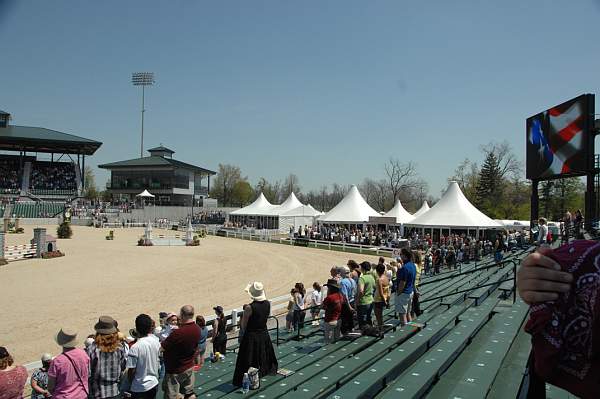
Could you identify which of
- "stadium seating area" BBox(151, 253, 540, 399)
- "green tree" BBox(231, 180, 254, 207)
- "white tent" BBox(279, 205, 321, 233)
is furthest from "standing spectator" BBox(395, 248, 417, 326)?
"green tree" BBox(231, 180, 254, 207)

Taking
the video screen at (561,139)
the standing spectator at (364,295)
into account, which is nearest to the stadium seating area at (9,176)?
the standing spectator at (364,295)

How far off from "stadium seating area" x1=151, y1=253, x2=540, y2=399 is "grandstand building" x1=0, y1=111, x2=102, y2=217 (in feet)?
187

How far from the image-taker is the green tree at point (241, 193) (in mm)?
94000

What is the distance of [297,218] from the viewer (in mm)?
46438

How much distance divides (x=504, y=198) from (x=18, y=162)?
227 ft

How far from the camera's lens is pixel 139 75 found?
91.6m

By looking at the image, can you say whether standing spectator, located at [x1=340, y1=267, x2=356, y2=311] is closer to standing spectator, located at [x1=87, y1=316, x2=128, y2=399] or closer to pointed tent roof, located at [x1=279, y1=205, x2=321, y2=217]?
standing spectator, located at [x1=87, y1=316, x2=128, y2=399]

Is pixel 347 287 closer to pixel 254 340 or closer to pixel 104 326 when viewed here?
pixel 254 340

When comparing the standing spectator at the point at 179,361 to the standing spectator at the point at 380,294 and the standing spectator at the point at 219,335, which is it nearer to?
the standing spectator at the point at 219,335

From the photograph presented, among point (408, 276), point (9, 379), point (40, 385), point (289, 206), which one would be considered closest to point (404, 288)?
point (408, 276)

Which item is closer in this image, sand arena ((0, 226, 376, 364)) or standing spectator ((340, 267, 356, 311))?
standing spectator ((340, 267, 356, 311))

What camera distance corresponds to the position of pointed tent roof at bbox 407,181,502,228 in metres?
29.4

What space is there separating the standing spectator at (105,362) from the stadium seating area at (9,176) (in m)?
63.2

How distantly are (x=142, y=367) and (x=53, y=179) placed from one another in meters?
66.8
